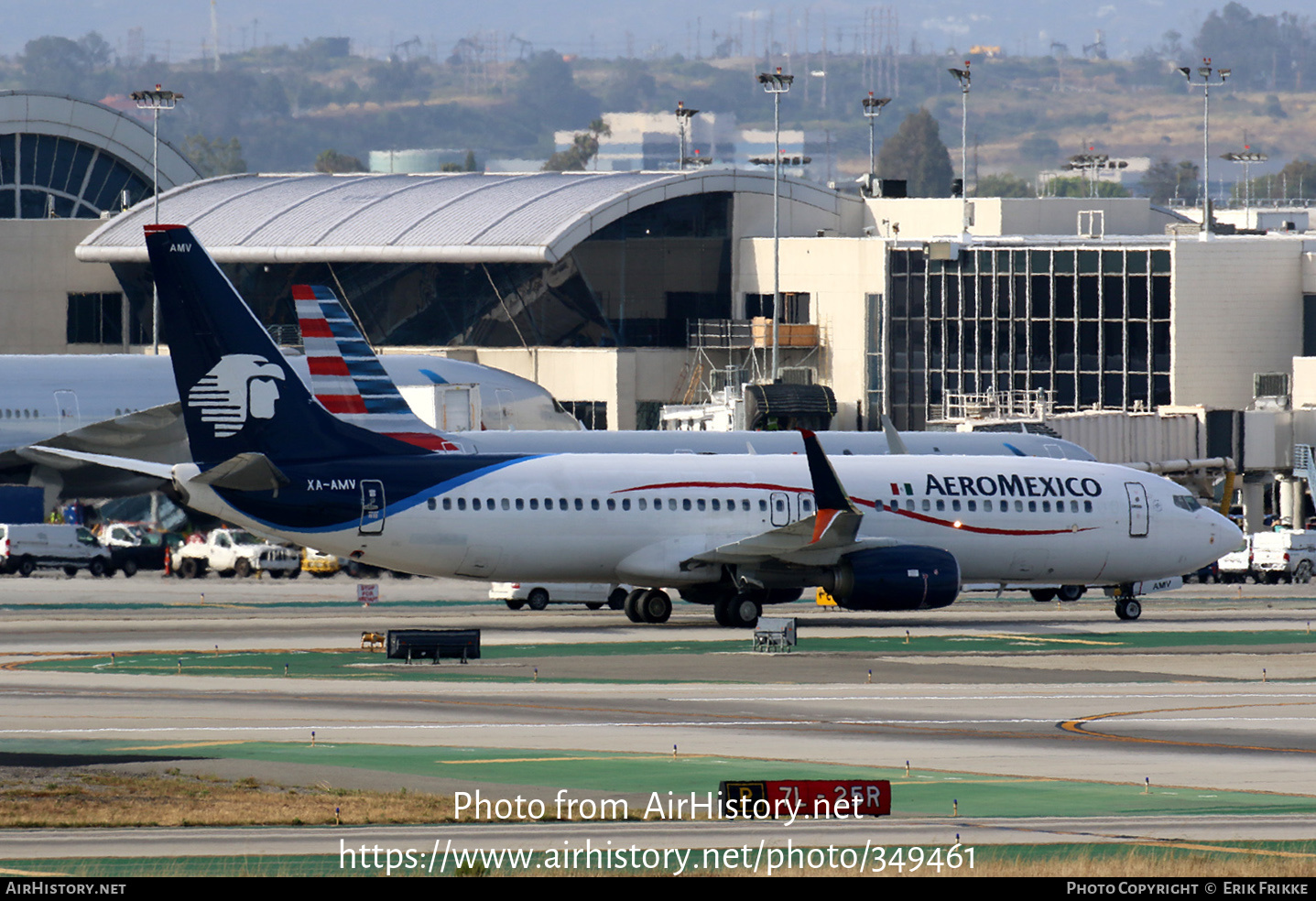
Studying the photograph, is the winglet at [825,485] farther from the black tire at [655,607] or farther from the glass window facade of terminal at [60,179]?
the glass window facade of terminal at [60,179]

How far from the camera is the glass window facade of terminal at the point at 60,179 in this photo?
10788cm

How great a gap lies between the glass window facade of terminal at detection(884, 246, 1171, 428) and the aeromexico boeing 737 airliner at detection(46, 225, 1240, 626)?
41341 mm

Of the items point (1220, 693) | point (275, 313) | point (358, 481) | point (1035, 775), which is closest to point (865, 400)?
point (275, 313)

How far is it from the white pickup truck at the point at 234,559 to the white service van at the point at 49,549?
9.78 feet

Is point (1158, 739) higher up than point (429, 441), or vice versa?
point (429, 441)

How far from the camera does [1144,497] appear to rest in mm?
49031

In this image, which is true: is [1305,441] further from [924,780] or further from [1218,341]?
[924,780]

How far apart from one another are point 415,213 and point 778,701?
2840 inches

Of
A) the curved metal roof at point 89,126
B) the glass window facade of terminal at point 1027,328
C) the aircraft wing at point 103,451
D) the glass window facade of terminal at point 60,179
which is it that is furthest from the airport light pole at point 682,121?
the aircraft wing at point 103,451

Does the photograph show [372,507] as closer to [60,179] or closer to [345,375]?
[345,375]

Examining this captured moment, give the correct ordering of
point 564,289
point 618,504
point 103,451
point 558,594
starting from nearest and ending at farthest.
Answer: point 618,504
point 558,594
point 103,451
point 564,289

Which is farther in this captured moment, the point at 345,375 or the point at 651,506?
the point at 345,375

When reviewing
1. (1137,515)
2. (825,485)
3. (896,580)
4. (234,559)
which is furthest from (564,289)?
(896,580)

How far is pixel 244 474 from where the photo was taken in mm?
41438
